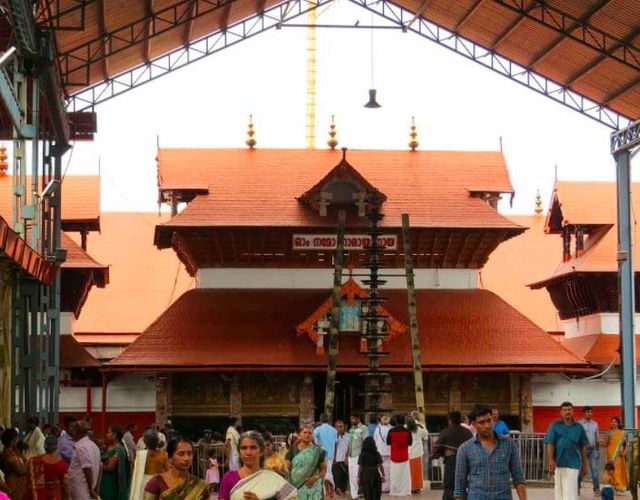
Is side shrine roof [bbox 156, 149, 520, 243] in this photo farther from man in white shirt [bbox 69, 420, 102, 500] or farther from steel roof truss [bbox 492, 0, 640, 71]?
man in white shirt [bbox 69, 420, 102, 500]

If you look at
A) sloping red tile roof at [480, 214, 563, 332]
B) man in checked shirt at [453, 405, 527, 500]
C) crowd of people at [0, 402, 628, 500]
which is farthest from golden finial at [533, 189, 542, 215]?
man in checked shirt at [453, 405, 527, 500]

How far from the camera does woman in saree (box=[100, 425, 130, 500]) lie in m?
18.4

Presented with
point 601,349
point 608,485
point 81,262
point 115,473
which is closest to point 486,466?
point 115,473

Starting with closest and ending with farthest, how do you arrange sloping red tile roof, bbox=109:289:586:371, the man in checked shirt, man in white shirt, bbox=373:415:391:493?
1. the man in checked shirt
2. man in white shirt, bbox=373:415:391:493
3. sloping red tile roof, bbox=109:289:586:371

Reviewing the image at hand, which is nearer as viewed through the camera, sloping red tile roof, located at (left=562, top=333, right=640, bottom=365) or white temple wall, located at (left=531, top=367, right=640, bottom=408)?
white temple wall, located at (left=531, top=367, right=640, bottom=408)

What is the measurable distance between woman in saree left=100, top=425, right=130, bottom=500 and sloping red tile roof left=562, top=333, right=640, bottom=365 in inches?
871

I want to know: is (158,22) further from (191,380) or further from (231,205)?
(191,380)


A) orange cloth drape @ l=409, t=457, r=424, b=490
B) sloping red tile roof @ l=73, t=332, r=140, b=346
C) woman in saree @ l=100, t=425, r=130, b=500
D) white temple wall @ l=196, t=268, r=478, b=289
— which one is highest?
white temple wall @ l=196, t=268, r=478, b=289

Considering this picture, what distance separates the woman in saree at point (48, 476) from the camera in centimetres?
1617

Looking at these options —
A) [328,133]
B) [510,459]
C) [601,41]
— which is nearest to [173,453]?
[510,459]

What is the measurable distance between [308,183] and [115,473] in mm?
22383

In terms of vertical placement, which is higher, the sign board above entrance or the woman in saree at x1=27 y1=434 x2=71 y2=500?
the sign board above entrance

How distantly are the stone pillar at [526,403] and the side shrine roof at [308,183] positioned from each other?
3741mm

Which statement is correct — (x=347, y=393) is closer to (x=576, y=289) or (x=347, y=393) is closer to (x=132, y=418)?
(x=132, y=418)
